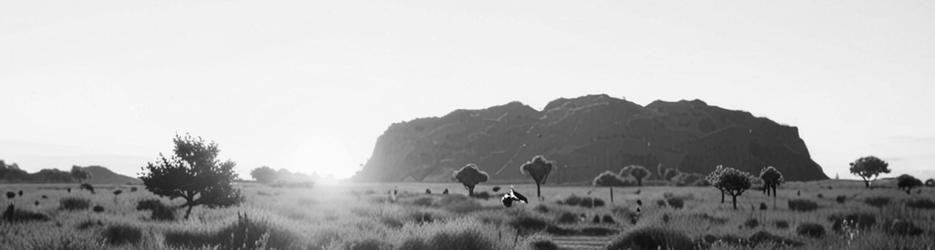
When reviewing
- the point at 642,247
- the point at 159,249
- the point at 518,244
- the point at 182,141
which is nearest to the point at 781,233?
the point at 642,247

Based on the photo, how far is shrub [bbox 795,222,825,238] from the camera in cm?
1962

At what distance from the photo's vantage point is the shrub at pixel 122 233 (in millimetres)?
16875

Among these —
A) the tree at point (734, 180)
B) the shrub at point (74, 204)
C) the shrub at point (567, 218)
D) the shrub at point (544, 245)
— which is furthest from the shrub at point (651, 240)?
the shrub at point (74, 204)

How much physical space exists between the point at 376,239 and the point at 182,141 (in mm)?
19217

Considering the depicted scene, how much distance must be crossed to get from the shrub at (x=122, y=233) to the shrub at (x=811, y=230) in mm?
18988

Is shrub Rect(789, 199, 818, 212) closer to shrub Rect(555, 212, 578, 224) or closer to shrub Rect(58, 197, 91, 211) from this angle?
shrub Rect(555, 212, 578, 224)

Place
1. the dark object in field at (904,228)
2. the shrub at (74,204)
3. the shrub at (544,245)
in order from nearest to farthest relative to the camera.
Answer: the dark object in field at (904,228) → the shrub at (544,245) → the shrub at (74,204)

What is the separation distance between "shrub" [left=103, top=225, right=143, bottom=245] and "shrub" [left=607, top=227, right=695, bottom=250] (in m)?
12.9

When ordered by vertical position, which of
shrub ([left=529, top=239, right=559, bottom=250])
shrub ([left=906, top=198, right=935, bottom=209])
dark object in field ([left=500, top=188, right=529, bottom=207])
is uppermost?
dark object in field ([left=500, top=188, right=529, bottom=207])

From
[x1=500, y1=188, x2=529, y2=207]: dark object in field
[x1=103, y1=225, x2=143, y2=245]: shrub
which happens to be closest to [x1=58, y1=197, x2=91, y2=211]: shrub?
[x1=103, y1=225, x2=143, y2=245]: shrub

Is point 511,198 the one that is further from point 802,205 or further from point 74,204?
point 74,204

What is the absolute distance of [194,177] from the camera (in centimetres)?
2814

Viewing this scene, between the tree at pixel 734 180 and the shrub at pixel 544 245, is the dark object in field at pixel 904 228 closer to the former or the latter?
the shrub at pixel 544 245

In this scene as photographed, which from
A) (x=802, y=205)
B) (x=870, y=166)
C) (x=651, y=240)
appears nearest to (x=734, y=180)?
(x=802, y=205)
